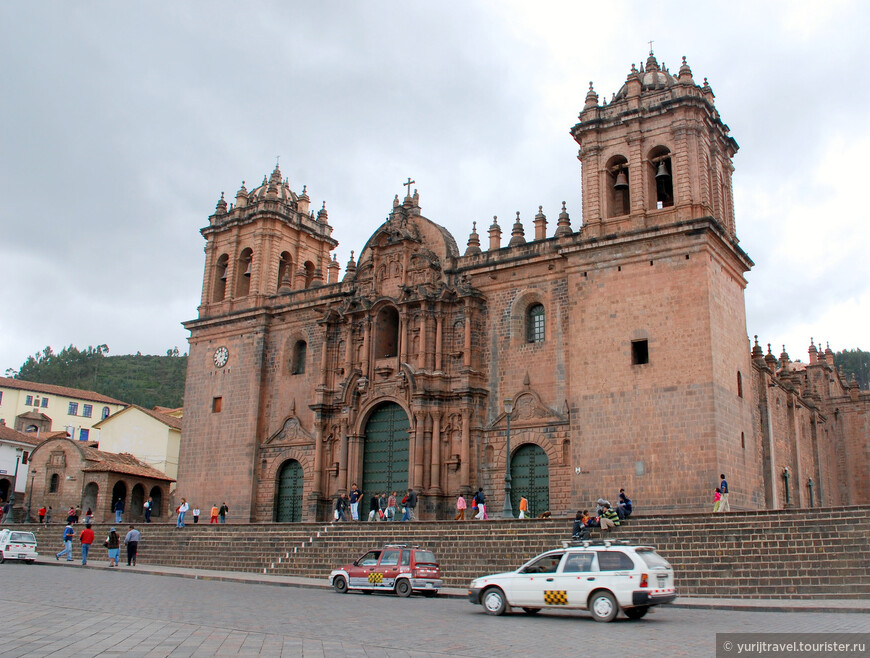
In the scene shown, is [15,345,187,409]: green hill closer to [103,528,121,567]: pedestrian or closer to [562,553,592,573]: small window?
[103,528,121,567]: pedestrian

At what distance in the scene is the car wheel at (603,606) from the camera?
12352mm

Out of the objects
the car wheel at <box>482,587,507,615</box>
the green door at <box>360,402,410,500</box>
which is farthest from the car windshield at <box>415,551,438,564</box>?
the green door at <box>360,402,410,500</box>

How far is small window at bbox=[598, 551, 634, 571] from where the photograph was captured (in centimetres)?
1248

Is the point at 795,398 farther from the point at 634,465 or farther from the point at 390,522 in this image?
the point at 390,522

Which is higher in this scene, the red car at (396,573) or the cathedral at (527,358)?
the cathedral at (527,358)

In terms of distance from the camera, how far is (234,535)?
26031 millimetres

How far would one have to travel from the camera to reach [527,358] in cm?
2836

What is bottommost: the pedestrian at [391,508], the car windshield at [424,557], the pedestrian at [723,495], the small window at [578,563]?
the car windshield at [424,557]

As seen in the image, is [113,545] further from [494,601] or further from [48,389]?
[48,389]

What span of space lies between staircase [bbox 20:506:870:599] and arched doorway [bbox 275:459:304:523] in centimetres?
522

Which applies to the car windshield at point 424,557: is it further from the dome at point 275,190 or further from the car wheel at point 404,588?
the dome at point 275,190

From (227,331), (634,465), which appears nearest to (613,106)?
(634,465)

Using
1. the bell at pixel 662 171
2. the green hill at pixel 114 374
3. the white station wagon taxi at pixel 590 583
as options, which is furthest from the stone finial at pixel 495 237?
the green hill at pixel 114 374

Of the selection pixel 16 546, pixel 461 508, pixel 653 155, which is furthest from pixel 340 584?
pixel 653 155
